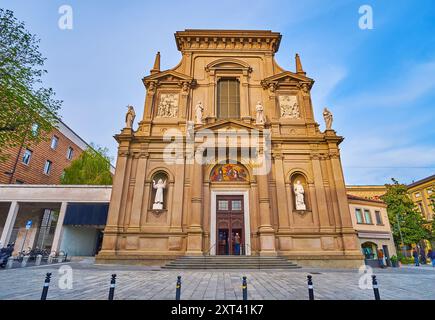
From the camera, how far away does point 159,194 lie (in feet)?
60.4

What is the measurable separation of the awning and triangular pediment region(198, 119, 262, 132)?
42.3 feet

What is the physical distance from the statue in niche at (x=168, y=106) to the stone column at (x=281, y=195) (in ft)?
32.5

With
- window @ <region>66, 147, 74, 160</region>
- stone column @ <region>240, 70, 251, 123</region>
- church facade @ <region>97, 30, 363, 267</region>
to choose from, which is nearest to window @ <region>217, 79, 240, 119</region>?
church facade @ <region>97, 30, 363, 267</region>

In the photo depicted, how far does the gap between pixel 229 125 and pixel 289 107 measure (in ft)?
21.0

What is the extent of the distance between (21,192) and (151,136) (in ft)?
51.3

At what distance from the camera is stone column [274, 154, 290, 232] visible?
17844 mm

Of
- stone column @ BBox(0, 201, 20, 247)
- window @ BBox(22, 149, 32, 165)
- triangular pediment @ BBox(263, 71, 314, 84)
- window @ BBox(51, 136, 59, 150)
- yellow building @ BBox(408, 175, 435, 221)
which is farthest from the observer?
yellow building @ BBox(408, 175, 435, 221)

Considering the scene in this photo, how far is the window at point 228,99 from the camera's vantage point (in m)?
22.3

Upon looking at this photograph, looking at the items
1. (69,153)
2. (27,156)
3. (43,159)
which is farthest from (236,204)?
(69,153)

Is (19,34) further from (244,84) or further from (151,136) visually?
(244,84)

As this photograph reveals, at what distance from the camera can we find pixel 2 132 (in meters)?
14.9

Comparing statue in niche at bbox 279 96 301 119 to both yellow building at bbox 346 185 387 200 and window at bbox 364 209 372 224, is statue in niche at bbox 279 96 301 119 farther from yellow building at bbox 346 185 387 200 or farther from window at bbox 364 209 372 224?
yellow building at bbox 346 185 387 200

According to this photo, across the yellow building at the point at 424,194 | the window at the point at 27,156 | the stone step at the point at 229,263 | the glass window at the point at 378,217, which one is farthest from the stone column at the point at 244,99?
the yellow building at the point at 424,194
